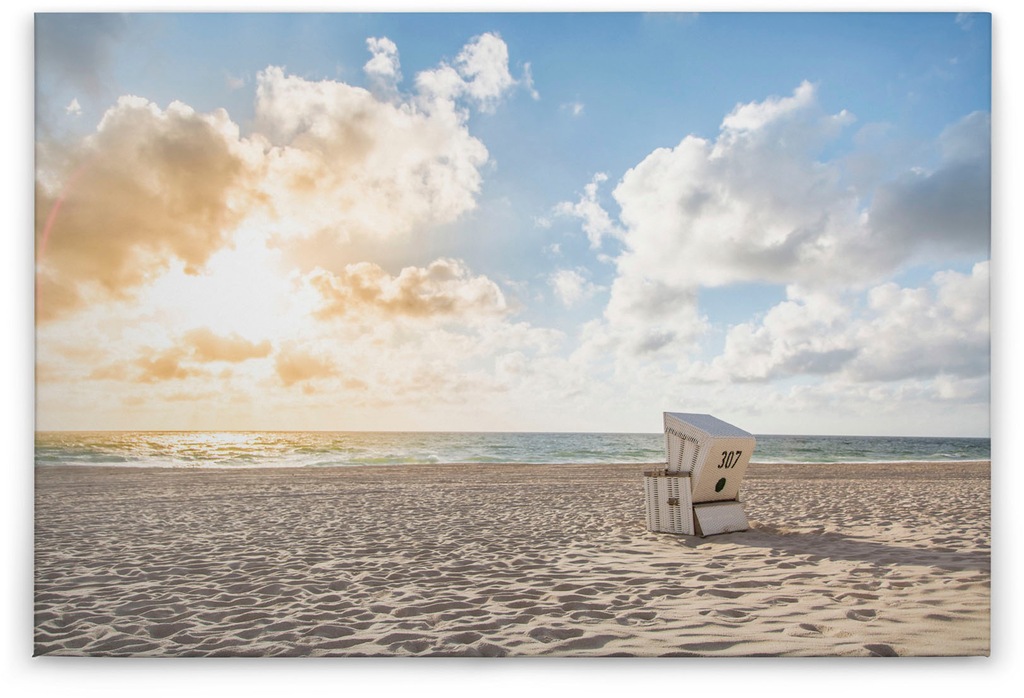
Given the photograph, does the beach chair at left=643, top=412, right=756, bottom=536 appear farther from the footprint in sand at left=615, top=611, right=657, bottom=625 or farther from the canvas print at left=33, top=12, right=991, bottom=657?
the footprint in sand at left=615, top=611, right=657, bottom=625

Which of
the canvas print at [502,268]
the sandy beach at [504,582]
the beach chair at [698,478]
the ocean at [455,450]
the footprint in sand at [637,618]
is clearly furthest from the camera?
the ocean at [455,450]

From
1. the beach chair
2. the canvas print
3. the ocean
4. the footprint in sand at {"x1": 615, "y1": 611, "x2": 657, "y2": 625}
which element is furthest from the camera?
the ocean

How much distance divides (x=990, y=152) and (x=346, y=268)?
622cm

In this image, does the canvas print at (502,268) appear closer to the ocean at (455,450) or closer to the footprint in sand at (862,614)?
the footprint in sand at (862,614)

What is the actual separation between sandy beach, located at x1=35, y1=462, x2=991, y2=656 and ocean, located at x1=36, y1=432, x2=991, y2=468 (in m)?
9.58

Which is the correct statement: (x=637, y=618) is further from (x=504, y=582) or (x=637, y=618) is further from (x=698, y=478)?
(x=698, y=478)

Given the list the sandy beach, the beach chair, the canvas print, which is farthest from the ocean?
the beach chair

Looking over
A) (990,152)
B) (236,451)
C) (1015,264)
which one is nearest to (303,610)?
(1015,264)

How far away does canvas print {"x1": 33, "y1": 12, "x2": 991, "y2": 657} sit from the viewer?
13.9 feet

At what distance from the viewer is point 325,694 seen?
11.5 ft

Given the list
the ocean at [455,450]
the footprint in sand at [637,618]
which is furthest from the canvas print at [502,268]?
the ocean at [455,450]

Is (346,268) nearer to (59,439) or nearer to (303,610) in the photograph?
(59,439)

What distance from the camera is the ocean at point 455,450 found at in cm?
2316

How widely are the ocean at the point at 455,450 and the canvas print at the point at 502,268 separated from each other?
911cm
